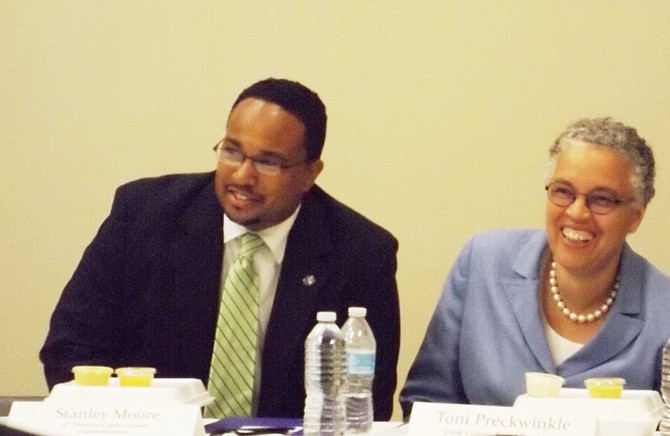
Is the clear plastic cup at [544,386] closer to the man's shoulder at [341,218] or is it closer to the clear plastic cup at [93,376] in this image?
the clear plastic cup at [93,376]

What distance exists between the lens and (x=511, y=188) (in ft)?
12.7

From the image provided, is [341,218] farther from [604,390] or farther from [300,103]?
[604,390]

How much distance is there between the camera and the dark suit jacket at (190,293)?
10.0 feet

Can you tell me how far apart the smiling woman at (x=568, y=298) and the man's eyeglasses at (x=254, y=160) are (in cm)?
60

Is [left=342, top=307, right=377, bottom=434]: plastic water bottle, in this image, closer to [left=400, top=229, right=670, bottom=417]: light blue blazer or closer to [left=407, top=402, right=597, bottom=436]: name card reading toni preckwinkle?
[left=407, top=402, right=597, bottom=436]: name card reading toni preckwinkle

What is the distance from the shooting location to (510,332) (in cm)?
299

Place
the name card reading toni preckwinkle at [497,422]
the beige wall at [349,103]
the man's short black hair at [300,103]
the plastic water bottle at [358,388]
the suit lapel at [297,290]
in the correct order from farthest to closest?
1. the beige wall at [349,103]
2. the man's short black hair at [300,103]
3. the suit lapel at [297,290]
4. the plastic water bottle at [358,388]
5. the name card reading toni preckwinkle at [497,422]

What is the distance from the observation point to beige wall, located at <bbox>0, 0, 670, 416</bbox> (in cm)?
386

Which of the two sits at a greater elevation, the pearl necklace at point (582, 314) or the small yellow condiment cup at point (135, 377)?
the pearl necklace at point (582, 314)

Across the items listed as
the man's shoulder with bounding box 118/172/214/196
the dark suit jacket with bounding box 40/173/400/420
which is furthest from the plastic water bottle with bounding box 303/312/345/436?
the man's shoulder with bounding box 118/172/214/196

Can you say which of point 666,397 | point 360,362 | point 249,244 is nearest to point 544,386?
point 666,397

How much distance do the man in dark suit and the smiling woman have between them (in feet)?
0.68

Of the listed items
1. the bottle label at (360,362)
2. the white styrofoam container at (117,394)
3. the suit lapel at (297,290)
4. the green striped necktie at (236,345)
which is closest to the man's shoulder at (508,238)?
the suit lapel at (297,290)

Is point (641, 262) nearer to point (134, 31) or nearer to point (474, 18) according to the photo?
point (474, 18)
